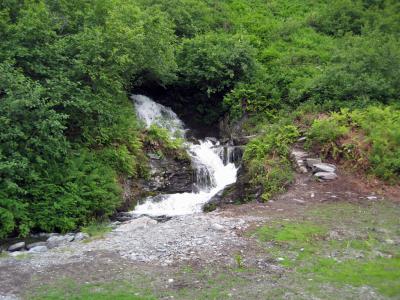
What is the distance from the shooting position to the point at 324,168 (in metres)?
17.5

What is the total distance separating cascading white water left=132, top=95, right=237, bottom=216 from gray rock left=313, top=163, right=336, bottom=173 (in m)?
3.90

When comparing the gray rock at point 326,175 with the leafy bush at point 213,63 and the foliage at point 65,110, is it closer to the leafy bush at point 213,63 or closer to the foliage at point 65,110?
the foliage at point 65,110

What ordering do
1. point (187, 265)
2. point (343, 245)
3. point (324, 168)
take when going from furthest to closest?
point (324, 168)
point (343, 245)
point (187, 265)

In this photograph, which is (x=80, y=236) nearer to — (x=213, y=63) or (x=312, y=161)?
(x=312, y=161)

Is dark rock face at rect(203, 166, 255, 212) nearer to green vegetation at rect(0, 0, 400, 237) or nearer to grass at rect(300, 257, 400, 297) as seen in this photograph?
green vegetation at rect(0, 0, 400, 237)

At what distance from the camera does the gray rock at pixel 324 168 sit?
1739 centimetres

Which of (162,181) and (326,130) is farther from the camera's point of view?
(162,181)

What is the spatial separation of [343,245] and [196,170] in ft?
30.6

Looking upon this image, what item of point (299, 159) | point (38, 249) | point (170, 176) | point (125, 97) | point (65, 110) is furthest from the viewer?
point (125, 97)

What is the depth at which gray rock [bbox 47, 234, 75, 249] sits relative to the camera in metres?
13.3

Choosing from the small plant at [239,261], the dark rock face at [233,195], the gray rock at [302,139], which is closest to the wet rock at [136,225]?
the dark rock face at [233,195]

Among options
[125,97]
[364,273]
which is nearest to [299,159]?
[125,97]

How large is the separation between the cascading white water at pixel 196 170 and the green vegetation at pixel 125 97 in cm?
120

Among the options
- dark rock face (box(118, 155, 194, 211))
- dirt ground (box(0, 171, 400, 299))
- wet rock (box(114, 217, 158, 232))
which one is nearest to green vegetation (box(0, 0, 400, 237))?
dark rock face (box(118, 155, 194, 211))
